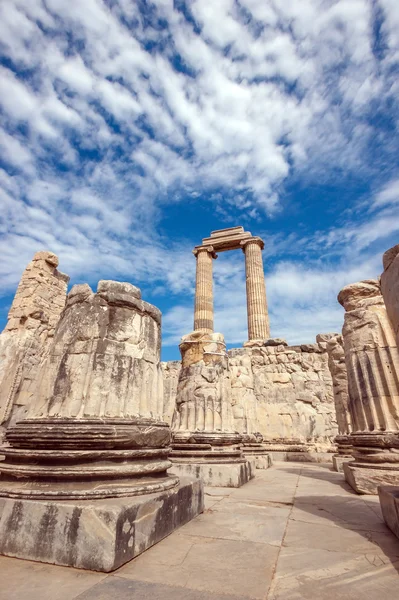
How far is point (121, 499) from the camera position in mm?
2285

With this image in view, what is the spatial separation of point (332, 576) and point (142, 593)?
3.36 ft

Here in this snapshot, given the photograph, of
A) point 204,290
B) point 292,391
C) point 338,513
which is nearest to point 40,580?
point 338,513

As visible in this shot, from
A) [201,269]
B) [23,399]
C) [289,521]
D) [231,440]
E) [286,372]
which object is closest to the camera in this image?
[289,521]

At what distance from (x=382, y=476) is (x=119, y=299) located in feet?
12.7

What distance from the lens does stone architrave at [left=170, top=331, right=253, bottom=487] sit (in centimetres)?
490

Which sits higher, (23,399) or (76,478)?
(23,399)

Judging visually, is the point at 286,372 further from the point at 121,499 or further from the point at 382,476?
the point at 121,499

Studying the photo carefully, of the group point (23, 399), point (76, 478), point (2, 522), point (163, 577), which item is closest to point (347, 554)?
point (163, 577)

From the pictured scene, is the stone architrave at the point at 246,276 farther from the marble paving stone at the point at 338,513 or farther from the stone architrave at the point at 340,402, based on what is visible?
the marble paving stone at the point at 338,513

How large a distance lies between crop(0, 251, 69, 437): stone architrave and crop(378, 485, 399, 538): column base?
24.1ft

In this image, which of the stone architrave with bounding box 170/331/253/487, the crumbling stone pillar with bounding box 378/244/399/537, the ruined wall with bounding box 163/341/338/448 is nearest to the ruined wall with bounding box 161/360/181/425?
the ruined wall with bounding box 163/341/338/448

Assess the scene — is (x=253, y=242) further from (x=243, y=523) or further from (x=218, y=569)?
(x=218, y=569)

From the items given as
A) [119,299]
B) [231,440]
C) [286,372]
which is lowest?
[231,440]

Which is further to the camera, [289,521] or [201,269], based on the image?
[201,269]
